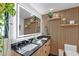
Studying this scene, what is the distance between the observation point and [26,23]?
1.54 meters

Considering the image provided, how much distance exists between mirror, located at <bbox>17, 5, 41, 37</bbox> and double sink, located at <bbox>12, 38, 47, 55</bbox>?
0.10m

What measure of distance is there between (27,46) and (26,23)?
0.29m

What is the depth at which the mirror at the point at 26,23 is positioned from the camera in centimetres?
153

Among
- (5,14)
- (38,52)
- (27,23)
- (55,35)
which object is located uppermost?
(5,14)

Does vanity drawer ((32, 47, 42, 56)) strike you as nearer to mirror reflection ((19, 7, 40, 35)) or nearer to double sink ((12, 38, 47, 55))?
double sink ((12, 38, 47, 55))

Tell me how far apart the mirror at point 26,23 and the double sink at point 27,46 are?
0.34ft

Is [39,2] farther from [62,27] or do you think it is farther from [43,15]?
[62,27]

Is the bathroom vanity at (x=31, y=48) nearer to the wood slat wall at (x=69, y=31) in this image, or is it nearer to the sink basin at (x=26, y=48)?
the sink basin at (x=26, y=48)

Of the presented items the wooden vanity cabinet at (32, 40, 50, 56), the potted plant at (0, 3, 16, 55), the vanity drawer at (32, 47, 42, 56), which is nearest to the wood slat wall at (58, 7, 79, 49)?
the wooden vanity cabinet at (32, 40, 50, 56)

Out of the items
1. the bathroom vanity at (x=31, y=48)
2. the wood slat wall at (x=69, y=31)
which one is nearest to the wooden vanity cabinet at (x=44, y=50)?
the bathroom vanity at (x=31, y=48)

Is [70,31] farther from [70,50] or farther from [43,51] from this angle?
[43,51]

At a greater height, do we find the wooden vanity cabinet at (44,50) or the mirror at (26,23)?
the mirror at (26,23)

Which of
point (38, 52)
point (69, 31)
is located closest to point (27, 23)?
point (38, 52)

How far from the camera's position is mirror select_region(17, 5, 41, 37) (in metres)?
1.53
